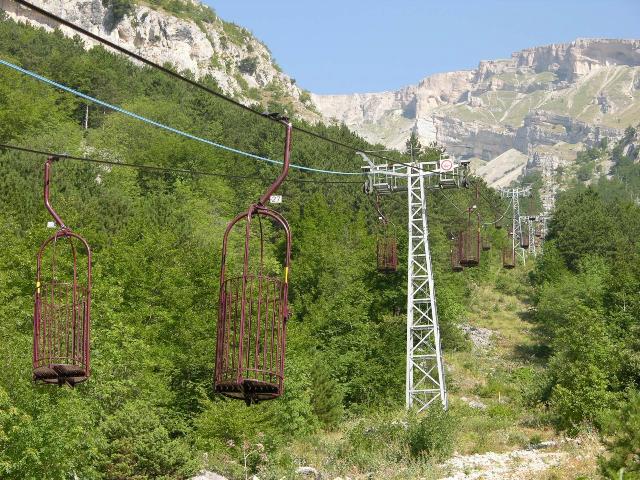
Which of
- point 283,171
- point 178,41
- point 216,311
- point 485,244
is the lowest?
point 216,311

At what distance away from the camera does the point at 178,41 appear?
150750mm

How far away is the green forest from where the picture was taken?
29422 millimetres

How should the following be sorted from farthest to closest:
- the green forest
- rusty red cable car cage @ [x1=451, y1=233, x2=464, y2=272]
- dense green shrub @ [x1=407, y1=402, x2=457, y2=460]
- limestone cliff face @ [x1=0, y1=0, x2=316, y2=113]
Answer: limestone cliff face @ [x1=0, y1=0, x2=316, y2=113] < rusty red cable car cage @ [x1=451, y1=233, x2=464, y2=272] < the green forest < dense green shrub @ [x1=407, y1=402, x2=457, y2=460]

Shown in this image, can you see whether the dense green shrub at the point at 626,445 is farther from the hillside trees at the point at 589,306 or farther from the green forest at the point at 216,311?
the hillside trees at the point at 589,306

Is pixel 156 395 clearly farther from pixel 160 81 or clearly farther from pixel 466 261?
pixel 160 81

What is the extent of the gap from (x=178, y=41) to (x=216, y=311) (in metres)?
113

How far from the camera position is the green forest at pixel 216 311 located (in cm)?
2942

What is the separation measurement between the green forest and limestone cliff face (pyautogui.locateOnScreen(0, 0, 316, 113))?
43.9 meters

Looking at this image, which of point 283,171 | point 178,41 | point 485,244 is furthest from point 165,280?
point 178,41

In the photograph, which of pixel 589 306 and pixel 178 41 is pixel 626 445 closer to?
pixel 589 306

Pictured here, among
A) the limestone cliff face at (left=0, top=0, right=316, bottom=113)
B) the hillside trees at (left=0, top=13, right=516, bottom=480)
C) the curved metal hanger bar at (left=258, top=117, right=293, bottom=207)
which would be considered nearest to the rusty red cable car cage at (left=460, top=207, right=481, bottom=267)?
the hillside trees at (left=0, top=13, right=516, bottom=480)

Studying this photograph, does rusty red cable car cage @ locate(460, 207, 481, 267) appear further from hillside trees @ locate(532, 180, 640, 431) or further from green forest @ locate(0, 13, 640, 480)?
hillside trees @ locate(532, 180, 640, 431)

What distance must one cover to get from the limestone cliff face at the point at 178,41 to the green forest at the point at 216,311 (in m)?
43.9

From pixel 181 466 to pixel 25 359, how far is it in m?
5.30
